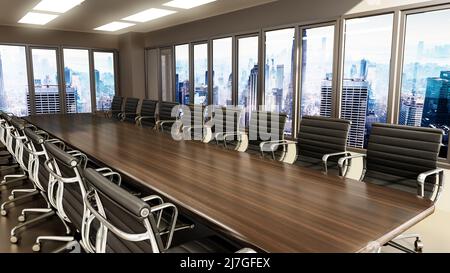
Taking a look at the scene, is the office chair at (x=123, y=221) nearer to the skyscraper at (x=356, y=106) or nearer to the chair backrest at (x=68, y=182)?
the chair backrest at (x=68, y=182)

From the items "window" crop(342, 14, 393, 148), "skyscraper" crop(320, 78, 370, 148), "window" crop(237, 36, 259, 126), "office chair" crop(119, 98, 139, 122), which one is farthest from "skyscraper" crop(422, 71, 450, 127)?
"office chair" crop(119, 98, 139, 122)

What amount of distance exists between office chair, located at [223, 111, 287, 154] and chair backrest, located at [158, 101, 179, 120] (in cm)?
149

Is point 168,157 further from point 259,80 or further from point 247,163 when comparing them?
point 259,80

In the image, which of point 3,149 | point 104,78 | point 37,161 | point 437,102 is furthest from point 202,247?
point 104,78

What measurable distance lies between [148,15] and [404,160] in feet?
15.9

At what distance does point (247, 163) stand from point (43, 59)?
7.11 m

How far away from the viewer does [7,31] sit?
709cm

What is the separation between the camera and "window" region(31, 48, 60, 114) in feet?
25.1

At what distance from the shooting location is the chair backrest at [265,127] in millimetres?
3477

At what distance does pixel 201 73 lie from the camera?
677 cm

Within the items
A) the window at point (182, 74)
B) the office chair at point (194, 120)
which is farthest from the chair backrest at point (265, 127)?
the window at point (182, 74)

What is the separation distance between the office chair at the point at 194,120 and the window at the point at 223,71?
1.54 metres

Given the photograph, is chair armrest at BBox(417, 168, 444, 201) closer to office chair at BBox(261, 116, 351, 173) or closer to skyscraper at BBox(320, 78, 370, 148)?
office chair at BBox(261, 116, 351, 173)
